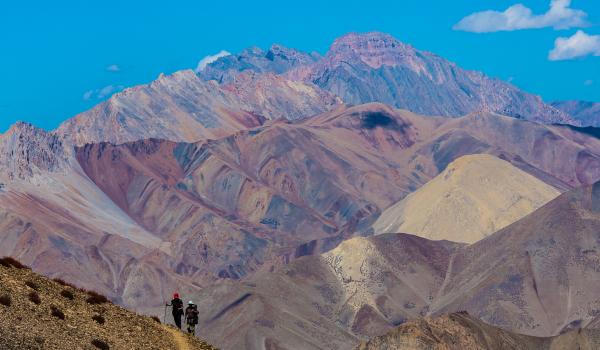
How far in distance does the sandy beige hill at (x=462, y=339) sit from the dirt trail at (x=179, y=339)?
274ft

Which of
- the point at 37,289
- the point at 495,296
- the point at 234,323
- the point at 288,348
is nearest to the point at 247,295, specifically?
the point at 234,323

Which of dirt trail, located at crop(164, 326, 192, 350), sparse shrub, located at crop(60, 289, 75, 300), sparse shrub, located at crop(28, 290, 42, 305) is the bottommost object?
dirt trail, located at crop(164, 326, 192, 350)

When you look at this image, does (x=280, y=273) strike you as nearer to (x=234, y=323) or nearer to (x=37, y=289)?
(x=234, y=323)

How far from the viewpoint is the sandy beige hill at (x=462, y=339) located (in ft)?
386

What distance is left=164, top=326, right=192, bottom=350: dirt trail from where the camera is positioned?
33.4 meters

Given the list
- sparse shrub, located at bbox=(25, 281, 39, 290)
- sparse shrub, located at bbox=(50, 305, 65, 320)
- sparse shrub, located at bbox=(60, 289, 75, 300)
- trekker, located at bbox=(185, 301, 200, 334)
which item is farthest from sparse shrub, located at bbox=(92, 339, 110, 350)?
trekker, located at bbox=(185, 301, 200, 334)

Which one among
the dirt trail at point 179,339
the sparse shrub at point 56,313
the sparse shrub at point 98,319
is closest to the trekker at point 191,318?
the dirt trail at point 179,339

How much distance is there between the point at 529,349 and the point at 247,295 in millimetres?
73187

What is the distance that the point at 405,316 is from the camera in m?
194

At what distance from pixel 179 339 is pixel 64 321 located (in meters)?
4.56

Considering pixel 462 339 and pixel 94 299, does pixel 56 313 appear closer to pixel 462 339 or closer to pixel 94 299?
pixel 94 299

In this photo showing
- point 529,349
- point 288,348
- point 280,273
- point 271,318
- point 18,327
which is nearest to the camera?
point 18,327

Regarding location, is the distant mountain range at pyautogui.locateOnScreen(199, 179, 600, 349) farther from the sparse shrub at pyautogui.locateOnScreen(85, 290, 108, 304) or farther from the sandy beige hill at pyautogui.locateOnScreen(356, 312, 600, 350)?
the sparse shrub at pyautogui.locateOnScreen(85, 290, 108, 304)

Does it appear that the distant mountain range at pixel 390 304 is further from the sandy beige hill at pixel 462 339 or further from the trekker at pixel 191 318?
the trekker at pixel 191 318
